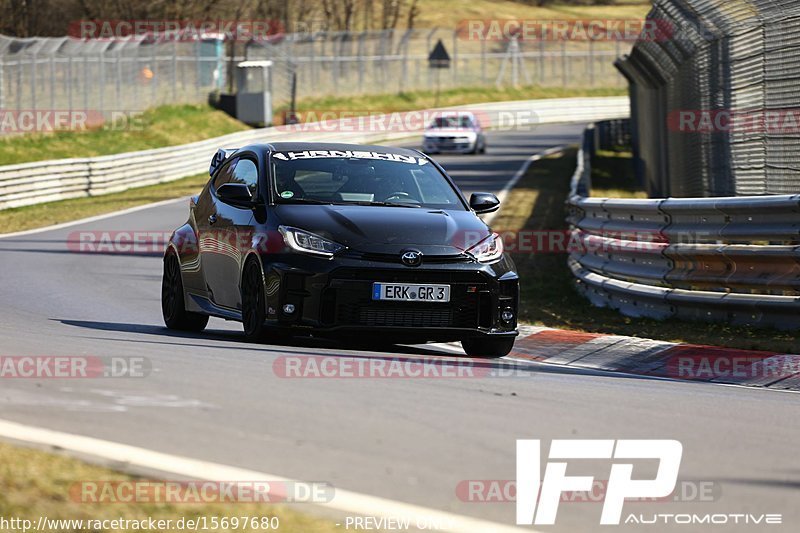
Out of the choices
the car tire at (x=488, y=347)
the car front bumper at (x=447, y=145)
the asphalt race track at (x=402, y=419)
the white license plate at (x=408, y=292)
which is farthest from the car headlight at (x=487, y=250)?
the car front bumper at (x=447, y=145)

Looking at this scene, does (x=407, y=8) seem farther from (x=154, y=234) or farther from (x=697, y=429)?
(x=697, y=429)

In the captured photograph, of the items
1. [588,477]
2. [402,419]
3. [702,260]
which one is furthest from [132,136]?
[588,477]

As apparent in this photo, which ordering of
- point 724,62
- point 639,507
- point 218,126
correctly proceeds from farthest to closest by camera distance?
point 218,126 → point 724,62 → point 639,507

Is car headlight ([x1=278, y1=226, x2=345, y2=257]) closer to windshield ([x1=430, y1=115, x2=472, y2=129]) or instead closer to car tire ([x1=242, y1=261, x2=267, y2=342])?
car tire ([x1=242, y1=261, x2=267, y2=342])

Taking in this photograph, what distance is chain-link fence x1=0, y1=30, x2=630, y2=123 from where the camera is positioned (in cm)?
3988

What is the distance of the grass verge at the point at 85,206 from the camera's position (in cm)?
2600

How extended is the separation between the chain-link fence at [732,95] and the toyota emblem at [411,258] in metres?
4.00

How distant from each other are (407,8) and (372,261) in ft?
338

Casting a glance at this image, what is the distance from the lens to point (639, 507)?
5.19 m

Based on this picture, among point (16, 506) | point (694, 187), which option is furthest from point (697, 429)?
point (694, 187)

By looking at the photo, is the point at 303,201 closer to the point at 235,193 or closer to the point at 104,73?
the point at 235,193

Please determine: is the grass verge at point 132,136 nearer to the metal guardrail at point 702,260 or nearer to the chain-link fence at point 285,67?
the chain-link fence at point 285,67

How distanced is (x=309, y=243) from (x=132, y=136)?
34974mm

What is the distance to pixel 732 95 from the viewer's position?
14.1 metres
